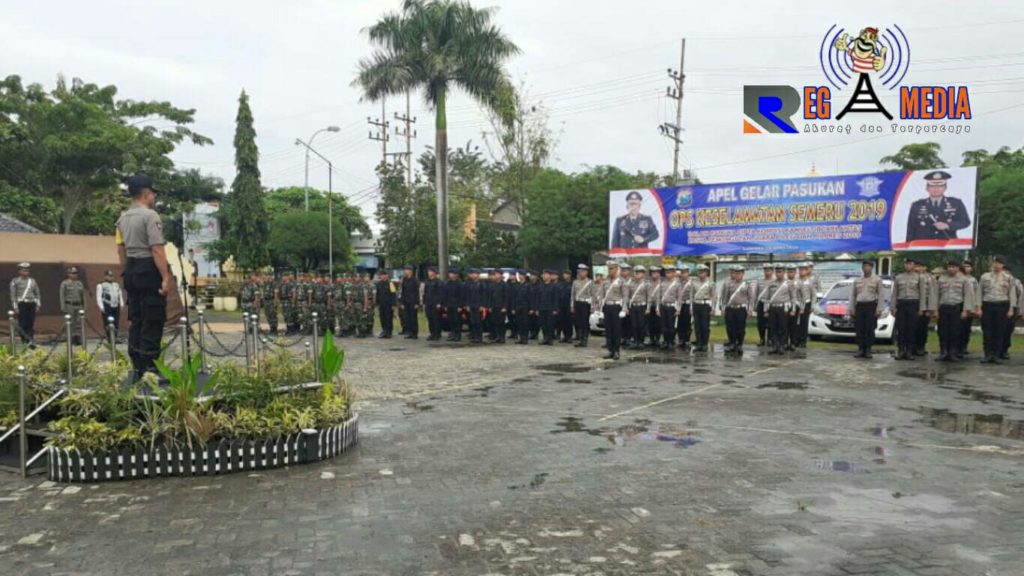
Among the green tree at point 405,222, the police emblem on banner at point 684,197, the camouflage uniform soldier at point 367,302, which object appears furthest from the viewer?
the green tree at point 405,222

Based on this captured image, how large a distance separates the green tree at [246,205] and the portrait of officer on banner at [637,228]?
2557cm

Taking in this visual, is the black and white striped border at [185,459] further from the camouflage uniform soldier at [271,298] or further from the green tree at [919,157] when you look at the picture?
the green tree at [919,157]

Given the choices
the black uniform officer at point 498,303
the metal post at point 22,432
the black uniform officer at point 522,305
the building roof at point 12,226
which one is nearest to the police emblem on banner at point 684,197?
the black uniform officer at point 522,305

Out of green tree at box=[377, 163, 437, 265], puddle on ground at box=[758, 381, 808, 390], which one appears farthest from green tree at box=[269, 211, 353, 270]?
puddle on ground at box=[758, 381, 808, 390]

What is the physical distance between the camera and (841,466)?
6.10m

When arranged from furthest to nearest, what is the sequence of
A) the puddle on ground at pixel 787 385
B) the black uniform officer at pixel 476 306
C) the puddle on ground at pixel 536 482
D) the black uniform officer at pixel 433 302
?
the black uniform officer at pixel 433 302
the black uniform officer at pixel 476 306
the puddle on ground at pixel 787 385
the puddle on ground at pixel 536 482

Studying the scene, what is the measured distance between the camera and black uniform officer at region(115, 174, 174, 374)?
6.88 metres

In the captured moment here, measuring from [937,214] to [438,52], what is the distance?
14.7 meters

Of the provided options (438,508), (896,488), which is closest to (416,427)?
(438,508)

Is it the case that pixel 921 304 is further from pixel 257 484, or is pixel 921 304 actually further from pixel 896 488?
pixel 257 484

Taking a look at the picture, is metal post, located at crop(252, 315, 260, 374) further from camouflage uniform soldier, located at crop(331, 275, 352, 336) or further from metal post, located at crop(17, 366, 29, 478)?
camouflage uniform soldier, located at crop(331, 275, 352, 336)

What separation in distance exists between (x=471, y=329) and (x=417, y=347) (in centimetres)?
169

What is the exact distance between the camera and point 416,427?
7742 mm

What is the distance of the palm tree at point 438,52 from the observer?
23.9m
